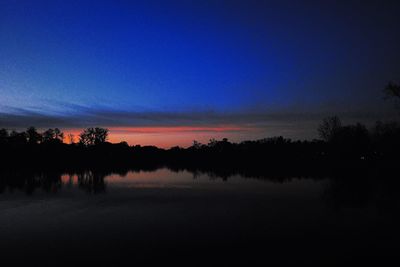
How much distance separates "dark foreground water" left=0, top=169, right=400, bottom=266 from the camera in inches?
513

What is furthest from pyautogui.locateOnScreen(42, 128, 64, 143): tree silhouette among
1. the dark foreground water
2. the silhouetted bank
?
the dark foreground water

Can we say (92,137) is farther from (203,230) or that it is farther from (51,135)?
(203,230)

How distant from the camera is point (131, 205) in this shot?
26.0 metres

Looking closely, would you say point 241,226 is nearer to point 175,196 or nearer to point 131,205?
point 131,205

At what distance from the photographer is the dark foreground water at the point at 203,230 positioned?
42.8ft

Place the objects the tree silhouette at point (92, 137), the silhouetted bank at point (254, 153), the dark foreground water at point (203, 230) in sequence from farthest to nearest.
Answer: the tree silhouette at point (92, 137) < the silhouetted bank at point (254, 153) < the dark foreground water at point (203, 230)

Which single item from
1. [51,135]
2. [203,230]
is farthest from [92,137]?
[203,230]

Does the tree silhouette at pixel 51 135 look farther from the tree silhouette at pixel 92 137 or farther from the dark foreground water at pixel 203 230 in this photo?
the dark foreground water at pixel 203 230

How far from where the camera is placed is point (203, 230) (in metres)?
17.4

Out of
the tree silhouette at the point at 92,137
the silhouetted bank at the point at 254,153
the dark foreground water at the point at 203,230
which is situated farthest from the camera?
the tree silhouette at the point at 92,137

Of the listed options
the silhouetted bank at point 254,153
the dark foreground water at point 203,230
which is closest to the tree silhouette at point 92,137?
the silhouetted bank at point 254,153

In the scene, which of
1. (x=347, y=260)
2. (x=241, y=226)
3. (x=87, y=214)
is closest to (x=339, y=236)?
(x=347, y=260)

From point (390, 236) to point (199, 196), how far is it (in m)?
17.9

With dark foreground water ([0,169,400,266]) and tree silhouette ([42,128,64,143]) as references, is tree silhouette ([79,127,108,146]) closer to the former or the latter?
tree silhouette ([42,128,64,143])
